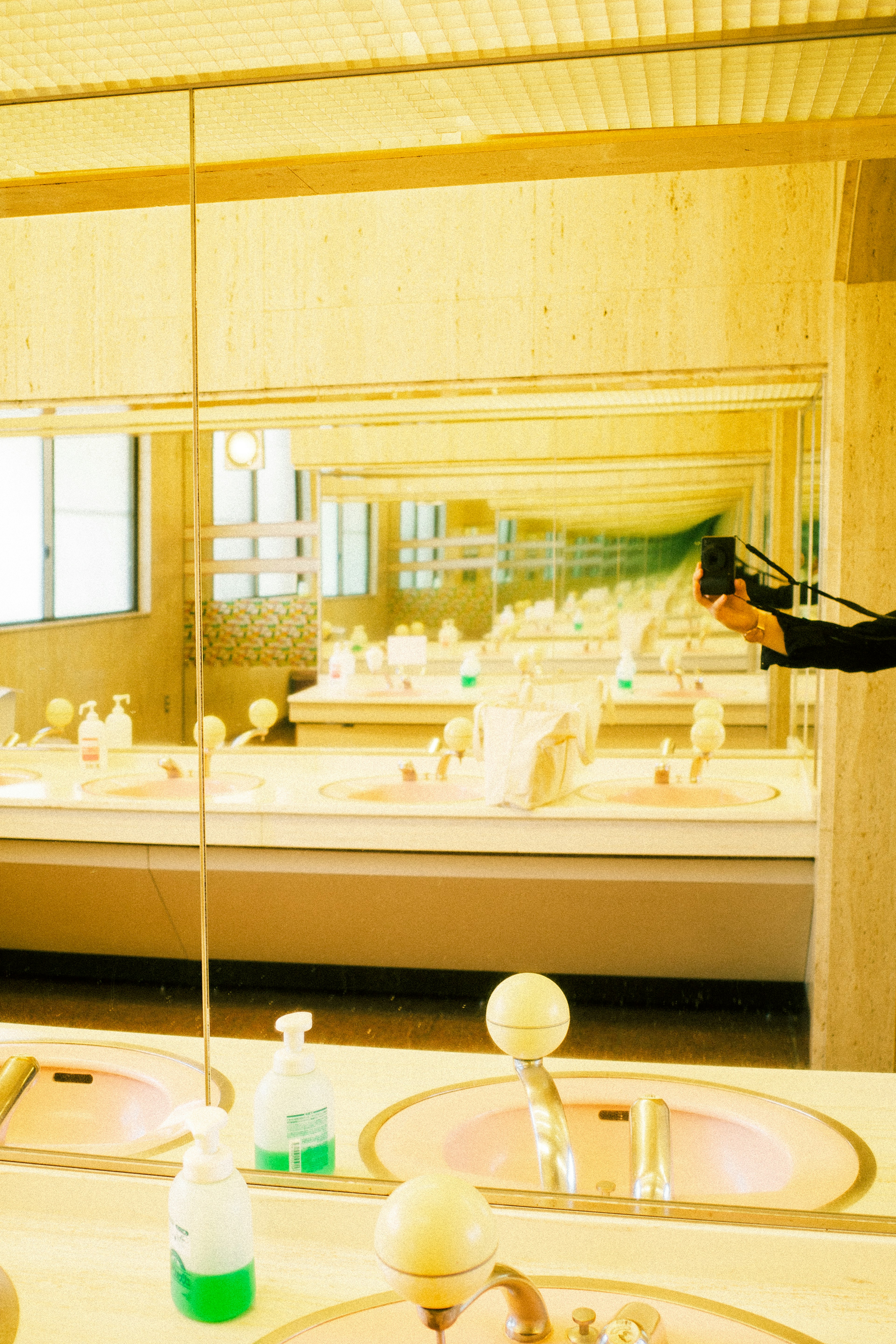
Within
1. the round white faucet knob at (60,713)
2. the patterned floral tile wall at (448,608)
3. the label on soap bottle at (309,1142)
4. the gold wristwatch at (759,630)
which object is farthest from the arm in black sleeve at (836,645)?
the round white faucet knob at (60,713)

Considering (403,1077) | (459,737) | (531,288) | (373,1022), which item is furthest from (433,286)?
(403,1077)

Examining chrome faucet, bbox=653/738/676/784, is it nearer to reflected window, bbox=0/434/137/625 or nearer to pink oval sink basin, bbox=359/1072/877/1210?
pink oval sink basin, bbox=359/1072/877/1210

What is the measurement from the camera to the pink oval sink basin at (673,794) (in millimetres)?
2002

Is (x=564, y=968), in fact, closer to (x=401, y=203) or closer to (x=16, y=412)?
(x=16, y=412)

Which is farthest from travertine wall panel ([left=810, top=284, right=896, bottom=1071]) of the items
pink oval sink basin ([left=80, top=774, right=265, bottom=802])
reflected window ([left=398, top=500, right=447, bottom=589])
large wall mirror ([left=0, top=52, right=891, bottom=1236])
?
pink oval sink basin ([left=80, top=774, right=265, bottom=802])

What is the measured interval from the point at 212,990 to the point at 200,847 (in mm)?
262

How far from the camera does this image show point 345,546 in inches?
61.7

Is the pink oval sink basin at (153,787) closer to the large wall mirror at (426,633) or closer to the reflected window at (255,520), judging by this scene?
the large wall mirror at (426,633)

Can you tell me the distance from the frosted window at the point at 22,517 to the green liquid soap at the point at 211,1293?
2.36ft

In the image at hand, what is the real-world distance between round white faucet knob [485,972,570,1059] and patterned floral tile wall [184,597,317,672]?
0.62 meters

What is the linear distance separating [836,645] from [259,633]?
2.61ft

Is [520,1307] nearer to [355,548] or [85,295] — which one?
[355,548]

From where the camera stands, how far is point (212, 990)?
1433mm

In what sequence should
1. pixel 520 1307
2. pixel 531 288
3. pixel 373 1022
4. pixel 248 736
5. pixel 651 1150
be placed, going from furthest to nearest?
pixel 531 288 < pixel 248 736 < pixel 373 1022 < pixel 651 1150 < pixel 520 1307
